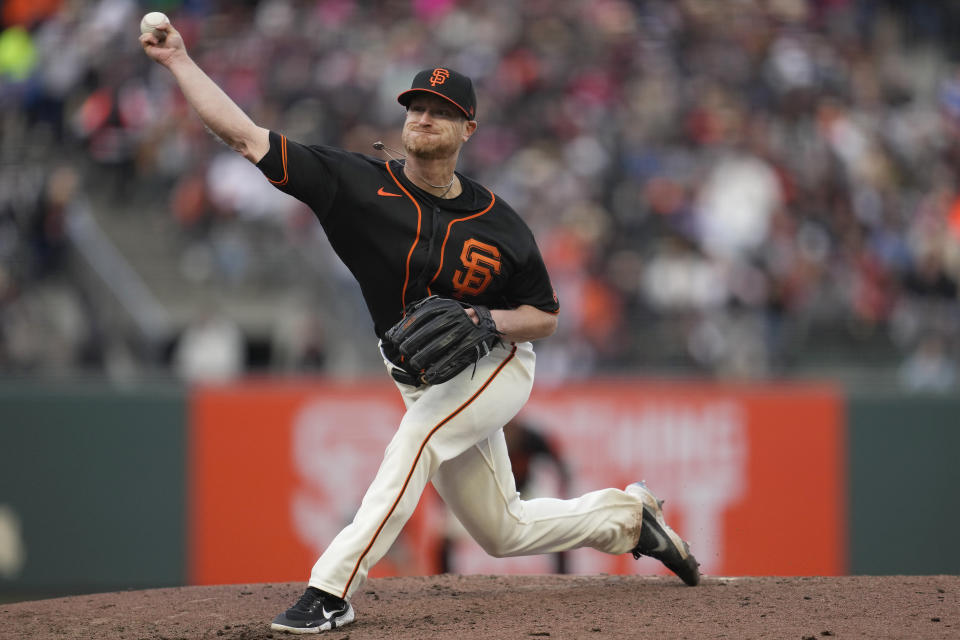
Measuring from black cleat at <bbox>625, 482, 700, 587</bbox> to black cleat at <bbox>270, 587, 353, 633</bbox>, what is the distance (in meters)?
1.43

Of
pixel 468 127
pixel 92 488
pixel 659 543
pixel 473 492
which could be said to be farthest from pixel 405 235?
pixel 92 488

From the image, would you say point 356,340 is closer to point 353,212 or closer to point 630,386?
point 630,386

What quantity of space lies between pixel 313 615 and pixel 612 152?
29.0 ft

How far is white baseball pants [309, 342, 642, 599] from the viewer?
4.72 meters

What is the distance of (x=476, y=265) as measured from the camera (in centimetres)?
490

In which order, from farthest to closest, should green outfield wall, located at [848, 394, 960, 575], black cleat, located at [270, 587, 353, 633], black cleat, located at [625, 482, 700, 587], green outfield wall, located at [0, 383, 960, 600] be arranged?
green outfield wall, located at [0, 383, 960, 600] → green outfield wall, located at [848, 394, 960, 575] → black cleat, located at [625, 482, 700, 587] → black cleat, located at [270, 587, 353, 633]

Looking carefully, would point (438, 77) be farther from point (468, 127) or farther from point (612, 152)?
point (612, 152)

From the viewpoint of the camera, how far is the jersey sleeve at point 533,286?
16.5 ft

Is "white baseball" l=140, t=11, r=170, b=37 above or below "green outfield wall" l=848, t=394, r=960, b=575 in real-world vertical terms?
above

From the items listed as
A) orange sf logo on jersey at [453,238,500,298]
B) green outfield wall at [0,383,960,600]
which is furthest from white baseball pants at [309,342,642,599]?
green outfield wall at [0,383,960,600]

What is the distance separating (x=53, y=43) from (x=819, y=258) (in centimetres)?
855

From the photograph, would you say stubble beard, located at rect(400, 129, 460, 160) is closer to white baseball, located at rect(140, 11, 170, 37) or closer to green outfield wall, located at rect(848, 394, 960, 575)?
white baseball, located at rect(140, 11, 170, 37)

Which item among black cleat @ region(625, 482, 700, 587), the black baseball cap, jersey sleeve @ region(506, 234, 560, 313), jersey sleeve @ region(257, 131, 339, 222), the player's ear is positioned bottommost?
black cleat @ region(625, 482, 700, 587)

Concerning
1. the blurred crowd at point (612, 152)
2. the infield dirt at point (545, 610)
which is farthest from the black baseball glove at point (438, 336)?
the blurred crowd at point (612, 152)
